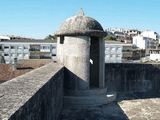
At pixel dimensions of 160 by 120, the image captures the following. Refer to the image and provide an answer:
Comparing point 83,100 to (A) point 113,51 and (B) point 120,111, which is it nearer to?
(B) point 120,111

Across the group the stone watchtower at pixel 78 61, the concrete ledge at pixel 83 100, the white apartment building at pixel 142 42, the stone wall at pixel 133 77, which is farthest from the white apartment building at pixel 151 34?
the concrete ledge at pixel 83 100

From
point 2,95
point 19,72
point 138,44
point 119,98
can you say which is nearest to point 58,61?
point 119,98

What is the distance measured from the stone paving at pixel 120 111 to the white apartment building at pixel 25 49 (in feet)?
157

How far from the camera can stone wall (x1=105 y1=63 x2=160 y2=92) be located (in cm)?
1005

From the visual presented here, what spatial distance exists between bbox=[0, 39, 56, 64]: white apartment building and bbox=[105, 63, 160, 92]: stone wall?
151 ft

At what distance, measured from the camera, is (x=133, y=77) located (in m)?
10.3

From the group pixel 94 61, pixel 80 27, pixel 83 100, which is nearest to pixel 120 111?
pixel 83 100

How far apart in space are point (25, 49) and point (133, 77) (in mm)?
48775

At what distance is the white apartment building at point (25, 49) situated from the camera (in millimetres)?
55188

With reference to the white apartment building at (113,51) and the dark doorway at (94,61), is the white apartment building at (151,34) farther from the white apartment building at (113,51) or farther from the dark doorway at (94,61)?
the dark doorway at (94,61)

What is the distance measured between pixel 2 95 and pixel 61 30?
554 cm

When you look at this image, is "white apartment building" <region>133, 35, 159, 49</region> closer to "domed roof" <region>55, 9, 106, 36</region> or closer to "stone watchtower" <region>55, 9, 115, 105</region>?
"domed roof" <region>55, 9, 106, 36</region>

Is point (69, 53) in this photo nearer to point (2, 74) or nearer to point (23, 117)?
point (23, 117)

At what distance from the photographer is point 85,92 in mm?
7848
